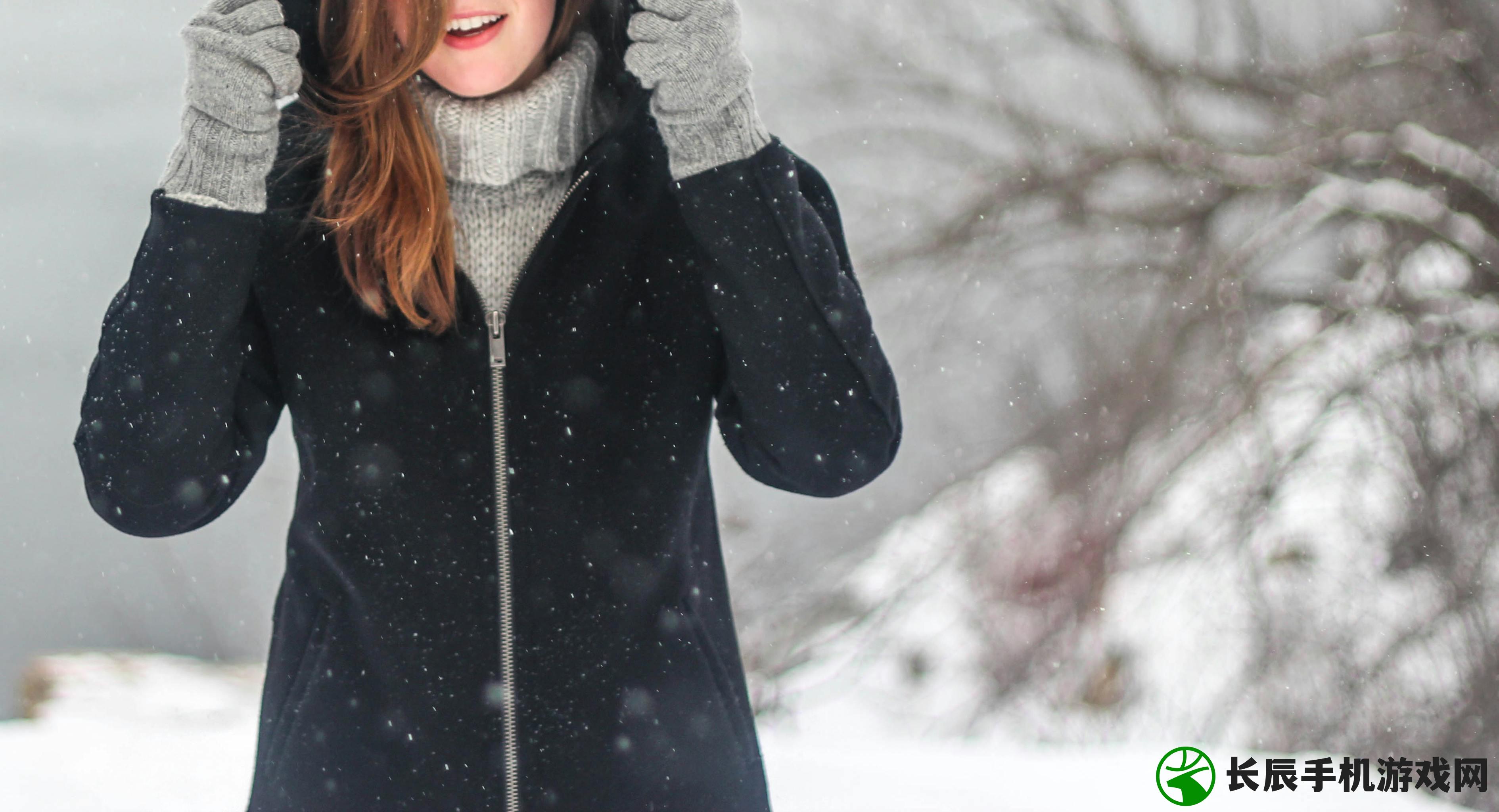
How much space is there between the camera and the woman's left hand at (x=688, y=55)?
818 mm

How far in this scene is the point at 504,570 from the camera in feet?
2.86

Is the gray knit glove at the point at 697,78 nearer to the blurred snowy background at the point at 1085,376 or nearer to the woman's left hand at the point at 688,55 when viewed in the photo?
the woman's left hand at the point at 688,55

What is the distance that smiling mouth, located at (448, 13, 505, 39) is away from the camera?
35.9 inches

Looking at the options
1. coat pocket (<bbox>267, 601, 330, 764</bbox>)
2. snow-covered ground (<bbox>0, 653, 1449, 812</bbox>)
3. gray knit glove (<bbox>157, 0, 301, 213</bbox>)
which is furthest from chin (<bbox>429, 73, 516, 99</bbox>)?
snow-covered ground (<bbox>0, 653, 1449, 812</bbox>)

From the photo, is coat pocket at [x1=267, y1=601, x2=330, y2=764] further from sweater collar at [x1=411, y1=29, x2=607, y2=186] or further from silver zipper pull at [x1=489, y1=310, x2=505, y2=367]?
sweater collar at [x1=411, y1=29, x2=607, y2=186]

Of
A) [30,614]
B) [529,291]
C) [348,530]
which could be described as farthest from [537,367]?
[30,614]

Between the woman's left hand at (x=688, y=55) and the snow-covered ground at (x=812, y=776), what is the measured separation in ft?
4.65

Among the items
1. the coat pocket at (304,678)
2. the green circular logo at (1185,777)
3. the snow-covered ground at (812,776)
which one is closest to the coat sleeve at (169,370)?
the coat pocket at (304,678)

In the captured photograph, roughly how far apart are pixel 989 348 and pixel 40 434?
2.17 metres

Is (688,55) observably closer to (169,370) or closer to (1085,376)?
(169,370)

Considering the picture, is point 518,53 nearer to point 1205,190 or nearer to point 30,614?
point 1205,190

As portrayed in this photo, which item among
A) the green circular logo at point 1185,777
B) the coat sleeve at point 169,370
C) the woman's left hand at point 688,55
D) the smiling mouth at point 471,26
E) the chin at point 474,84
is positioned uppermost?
the smiling mouth at point 471,26

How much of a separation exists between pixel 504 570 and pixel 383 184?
32 cm

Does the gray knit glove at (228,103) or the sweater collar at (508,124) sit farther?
the sweater collar at (508,124)
